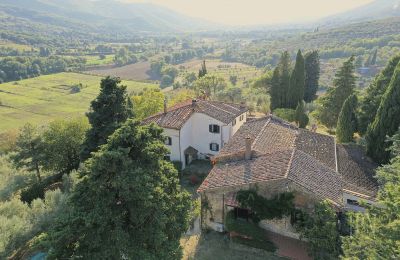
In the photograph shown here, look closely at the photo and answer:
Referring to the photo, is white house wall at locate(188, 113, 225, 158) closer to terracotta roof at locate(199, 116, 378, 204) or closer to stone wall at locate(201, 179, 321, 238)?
terracotta roof at locate(199, 116, 378, 204)

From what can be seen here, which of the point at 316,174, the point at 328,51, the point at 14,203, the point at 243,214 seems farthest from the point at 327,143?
the point at 328,51

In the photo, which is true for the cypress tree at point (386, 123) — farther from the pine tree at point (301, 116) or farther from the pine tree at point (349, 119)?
the pine tree at point (301, 116)

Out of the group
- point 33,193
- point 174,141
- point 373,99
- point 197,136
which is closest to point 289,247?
point 174,141

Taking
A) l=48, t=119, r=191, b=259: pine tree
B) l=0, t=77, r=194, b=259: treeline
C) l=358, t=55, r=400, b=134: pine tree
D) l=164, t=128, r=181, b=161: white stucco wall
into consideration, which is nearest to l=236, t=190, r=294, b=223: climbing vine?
l=0, t=77, r=194, b=259: treeline

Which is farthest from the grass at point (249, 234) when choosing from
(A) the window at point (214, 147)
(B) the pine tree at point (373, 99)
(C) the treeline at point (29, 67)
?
(C) the treeline at point (29, 67)

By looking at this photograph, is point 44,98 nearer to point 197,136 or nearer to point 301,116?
point 197,136
